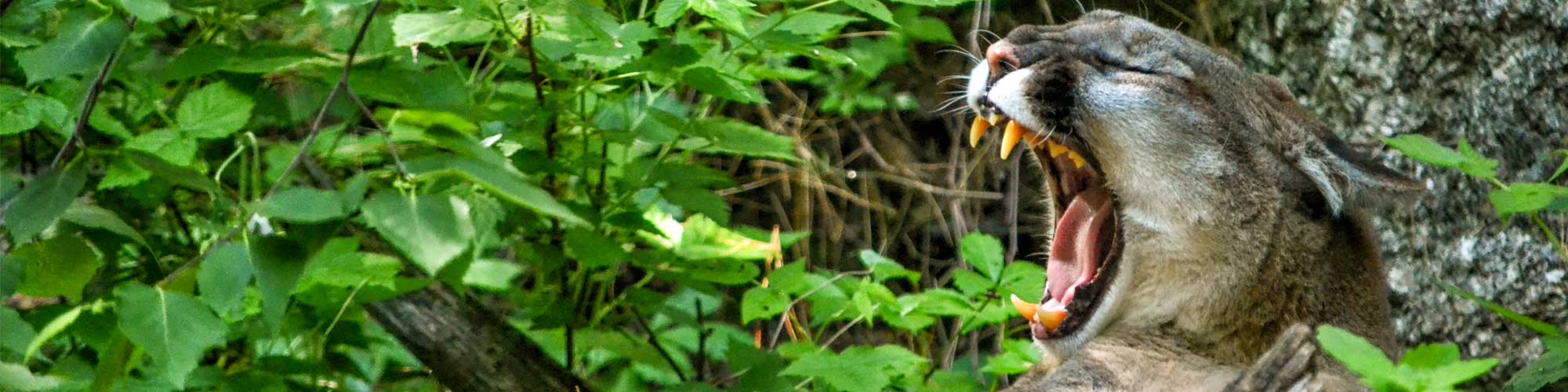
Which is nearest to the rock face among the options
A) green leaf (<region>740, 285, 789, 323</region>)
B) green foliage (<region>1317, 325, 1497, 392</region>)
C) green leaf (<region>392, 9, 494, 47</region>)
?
green leaf (<region>740, 285, 789, 323</region>)

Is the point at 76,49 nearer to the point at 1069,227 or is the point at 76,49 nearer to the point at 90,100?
the point at 90,100

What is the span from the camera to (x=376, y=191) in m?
2.04

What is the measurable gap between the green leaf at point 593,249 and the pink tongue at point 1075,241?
0.94m

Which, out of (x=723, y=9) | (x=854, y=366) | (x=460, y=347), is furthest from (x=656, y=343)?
(x=723, y=9)

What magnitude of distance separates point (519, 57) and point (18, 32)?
0.97m

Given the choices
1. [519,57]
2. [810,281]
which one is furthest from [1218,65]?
[519,57]

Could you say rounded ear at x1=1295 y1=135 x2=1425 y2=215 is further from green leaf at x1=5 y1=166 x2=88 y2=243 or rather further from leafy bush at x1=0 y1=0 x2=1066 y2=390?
green leaf at x1=5 y1=166 x2=88 y2=243

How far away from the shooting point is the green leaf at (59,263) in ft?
7.78

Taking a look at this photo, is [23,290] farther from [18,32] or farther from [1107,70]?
[1107,70]

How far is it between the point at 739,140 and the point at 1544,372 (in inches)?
66.2

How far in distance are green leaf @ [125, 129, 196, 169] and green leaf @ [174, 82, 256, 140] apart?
0.02 meters

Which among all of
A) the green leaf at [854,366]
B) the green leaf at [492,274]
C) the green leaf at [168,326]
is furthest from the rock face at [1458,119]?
the green leaf at [168,326]

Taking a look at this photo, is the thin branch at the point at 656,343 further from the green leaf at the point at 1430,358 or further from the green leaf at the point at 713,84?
the green leaf at the point at 1430,358

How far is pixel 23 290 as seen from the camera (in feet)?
8.22
